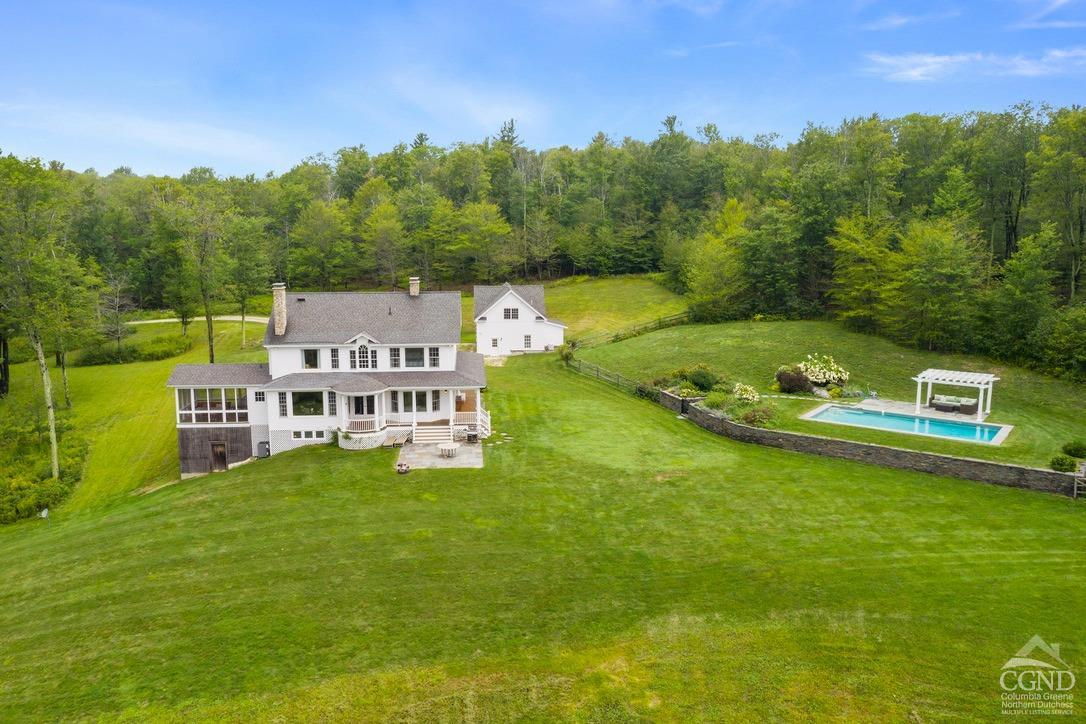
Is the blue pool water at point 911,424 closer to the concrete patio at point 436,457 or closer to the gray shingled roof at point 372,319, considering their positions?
the concrete patio at point 436,457

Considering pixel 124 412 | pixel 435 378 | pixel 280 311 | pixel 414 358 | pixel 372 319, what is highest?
pixel 280 311

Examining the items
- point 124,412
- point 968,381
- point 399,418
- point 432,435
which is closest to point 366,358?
point 399,418

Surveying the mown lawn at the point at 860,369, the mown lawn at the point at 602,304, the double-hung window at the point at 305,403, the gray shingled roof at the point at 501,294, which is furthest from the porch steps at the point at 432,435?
the mown lawn at the point at 602,304

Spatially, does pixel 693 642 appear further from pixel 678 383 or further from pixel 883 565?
pixel 678 383

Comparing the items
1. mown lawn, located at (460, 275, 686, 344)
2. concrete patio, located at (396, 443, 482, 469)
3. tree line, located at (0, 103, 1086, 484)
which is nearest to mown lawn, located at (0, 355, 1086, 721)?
concrete patio, located at (396, 443, 482, 469)

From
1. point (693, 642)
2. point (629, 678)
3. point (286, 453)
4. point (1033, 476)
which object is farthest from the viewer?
point (286, 453)

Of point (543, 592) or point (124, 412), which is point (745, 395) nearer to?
point (543, 592)

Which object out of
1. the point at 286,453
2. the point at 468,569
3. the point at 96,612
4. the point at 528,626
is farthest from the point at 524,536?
the point at 286,453
